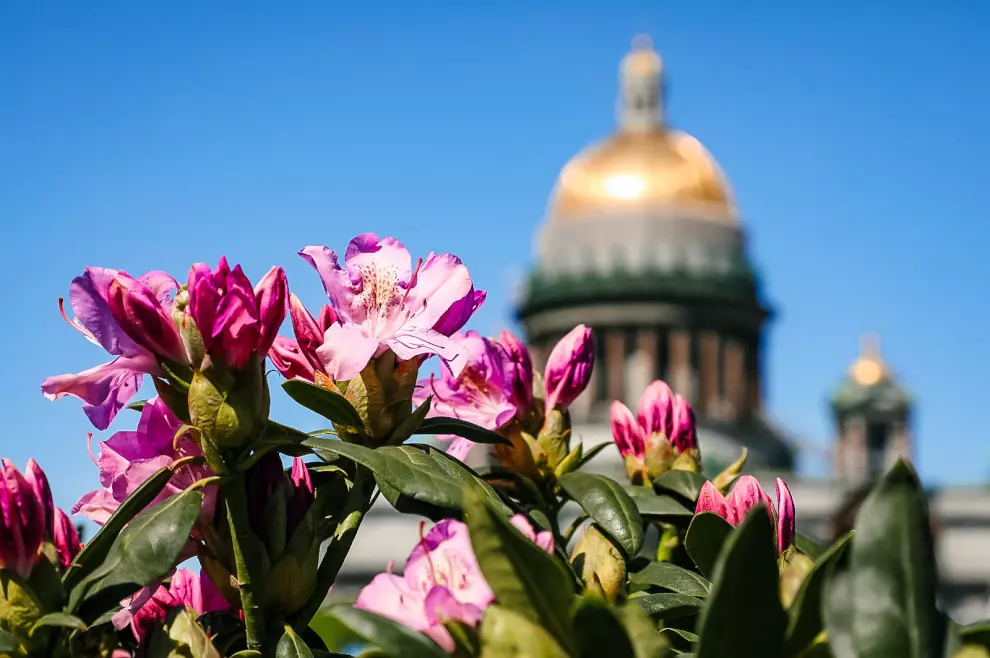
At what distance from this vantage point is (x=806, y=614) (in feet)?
4.07

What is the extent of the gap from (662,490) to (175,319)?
97 cm

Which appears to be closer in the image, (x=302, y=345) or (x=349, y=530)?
(x=349, y=530)

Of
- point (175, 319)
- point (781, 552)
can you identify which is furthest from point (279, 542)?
point (781, 552)

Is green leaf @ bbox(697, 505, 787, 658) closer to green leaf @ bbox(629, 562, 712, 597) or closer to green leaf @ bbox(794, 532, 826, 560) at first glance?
green leaf @ bbox(629, 562, 712, 597)

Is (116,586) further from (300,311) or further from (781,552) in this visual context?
(781,552)

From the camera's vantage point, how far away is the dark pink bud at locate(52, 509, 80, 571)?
184 centimetres

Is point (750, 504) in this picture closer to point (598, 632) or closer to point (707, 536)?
point (707, 536)

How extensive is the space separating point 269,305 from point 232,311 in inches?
1.9

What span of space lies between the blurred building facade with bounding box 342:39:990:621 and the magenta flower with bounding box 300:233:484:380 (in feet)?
125

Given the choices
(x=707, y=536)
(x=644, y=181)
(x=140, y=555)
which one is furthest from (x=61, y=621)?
(x=644, y=181)

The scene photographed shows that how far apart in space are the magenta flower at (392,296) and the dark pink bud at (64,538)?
377mm

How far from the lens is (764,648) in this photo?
3.89 ft

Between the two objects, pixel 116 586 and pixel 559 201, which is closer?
pixel 116 586

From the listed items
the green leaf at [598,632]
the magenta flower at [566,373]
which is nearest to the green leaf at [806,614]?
the green leaf at [598,632]
